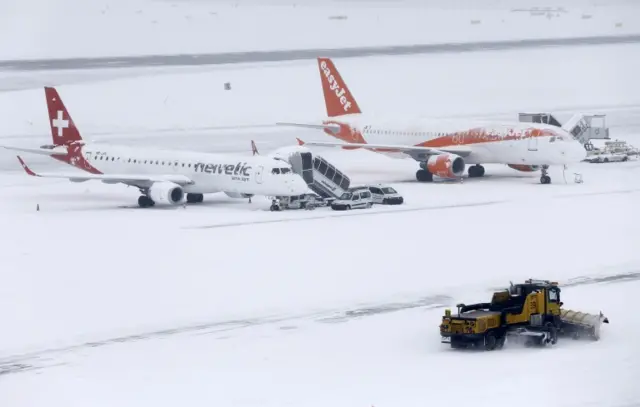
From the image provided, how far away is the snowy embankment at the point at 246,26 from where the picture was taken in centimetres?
15612

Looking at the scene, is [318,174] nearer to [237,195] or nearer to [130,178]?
[237,195]

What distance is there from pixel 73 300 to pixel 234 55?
105456 millimetres

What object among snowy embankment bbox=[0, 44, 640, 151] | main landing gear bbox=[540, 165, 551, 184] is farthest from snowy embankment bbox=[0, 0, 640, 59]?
main landing gear bbox=[540, 165, 551, 184]

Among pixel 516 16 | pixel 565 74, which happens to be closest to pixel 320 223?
pixel 565 74

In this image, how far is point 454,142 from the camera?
238 feet

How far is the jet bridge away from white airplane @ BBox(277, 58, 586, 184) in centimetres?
976

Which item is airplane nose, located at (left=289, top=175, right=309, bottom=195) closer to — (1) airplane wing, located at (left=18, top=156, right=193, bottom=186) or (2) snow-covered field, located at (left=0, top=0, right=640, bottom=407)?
(2) snow-covered field, located at (left=0, top=0, right=640, bottom=407)

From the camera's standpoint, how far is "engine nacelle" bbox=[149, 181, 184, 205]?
6009 cm

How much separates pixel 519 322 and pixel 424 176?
3946 cm

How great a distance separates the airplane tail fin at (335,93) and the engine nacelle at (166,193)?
21.6 meters

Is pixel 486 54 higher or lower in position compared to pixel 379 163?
higher

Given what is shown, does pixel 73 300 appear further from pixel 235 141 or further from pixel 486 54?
pixel 486 54

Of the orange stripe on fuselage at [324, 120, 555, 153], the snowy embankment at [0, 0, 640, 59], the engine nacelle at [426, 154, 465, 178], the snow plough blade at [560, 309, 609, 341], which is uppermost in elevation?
the snowy embankment at [0, 0, 640, 59]

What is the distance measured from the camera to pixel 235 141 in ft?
301
